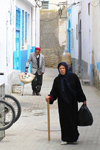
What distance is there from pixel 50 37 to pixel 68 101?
90.7ft

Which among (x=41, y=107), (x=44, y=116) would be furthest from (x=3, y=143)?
(x=41, y=107)

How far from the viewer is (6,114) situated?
27.2ft

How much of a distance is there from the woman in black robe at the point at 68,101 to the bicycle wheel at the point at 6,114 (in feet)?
2.93

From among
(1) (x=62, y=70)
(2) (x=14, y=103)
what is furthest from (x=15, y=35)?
(1) (x=62, y=70)

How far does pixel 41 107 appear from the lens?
12.8 metres

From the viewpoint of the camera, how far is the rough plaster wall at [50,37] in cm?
3472

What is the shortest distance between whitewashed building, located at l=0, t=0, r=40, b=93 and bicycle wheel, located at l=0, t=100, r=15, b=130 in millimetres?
5796

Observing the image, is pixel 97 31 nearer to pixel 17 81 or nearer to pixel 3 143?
pixel 17 81

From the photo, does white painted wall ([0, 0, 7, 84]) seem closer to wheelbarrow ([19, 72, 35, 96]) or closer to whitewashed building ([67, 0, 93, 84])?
wheelbarrow ([19, 72, 35, 96])

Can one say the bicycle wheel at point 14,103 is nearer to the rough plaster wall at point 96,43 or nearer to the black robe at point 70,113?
the black robe at point 70,113

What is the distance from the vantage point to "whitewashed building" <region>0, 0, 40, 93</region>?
46.1 ft

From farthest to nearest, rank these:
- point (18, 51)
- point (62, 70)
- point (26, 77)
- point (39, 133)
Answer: point (18, 51) → point (26, 77) → point (39, 133) → point (62, 70)

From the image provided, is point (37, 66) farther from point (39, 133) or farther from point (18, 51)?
point (39, 133)

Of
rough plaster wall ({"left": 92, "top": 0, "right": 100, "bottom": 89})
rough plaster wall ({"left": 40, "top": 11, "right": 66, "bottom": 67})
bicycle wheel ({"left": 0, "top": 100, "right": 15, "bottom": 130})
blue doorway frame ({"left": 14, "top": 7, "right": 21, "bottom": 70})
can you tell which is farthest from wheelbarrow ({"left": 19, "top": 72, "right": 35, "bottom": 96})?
rough plaster wall ({"left": 40, "top": 11, "right": 66, "bottom": 67})
